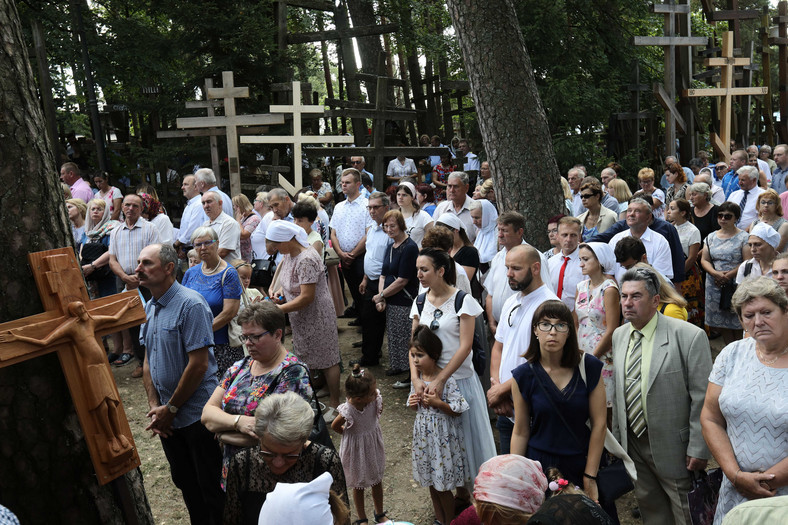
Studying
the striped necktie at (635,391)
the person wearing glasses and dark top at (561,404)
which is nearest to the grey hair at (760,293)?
the striped necktie at (635,391)

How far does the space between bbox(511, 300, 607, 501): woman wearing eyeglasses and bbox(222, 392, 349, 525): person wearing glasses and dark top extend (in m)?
1.09

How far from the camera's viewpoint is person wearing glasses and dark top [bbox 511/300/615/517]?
12.2 ft

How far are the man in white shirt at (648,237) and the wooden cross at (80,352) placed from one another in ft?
16.0

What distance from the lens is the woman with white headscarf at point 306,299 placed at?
6227 millimetres

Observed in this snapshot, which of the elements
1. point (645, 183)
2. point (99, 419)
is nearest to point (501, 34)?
point (645, 183)

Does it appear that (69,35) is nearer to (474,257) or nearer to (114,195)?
(114,195)

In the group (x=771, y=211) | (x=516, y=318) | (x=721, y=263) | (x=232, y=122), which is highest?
(x=232, y=122)

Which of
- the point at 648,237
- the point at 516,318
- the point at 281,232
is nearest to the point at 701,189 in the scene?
the point at 648,237

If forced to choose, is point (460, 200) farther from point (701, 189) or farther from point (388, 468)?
point (388, 468)

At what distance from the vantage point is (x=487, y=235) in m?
8.14

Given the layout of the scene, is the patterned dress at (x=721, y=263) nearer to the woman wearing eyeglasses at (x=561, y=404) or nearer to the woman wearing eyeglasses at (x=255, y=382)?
the woman wearing eyeglasses at (x=561, y=404)

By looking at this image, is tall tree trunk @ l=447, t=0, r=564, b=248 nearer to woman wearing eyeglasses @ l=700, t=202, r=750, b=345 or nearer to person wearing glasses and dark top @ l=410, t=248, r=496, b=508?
woman wearing eyeglasses @ l=700, t=202, r=750, b=345

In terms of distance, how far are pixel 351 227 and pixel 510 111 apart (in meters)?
2.60

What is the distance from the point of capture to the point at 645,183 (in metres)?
9.70
